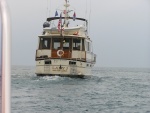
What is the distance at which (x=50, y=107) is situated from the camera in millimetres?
8273

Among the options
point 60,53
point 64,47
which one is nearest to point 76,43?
point 64,47

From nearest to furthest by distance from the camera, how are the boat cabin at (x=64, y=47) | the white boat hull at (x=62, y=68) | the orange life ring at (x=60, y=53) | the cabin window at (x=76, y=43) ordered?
the white boat hull at (x=62, y=68), the orange life ring at (x=60, y=53), the boat cabin at (x=64, y=47), the cabin window at (x=76, y=43)

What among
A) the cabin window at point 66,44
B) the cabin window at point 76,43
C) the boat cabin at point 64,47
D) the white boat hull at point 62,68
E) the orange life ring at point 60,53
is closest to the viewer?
the white boat hull at point 62,68

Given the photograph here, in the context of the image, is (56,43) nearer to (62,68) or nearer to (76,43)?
(76,43)

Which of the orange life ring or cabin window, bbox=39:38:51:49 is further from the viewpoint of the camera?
cabin window, bbox=39:38:51:49

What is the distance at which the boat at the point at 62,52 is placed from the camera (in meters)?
17.2

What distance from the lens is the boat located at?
17188 mm

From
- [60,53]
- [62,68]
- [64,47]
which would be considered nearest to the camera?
[62,68]

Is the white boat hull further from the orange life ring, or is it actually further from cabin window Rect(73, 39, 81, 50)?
cabin window Rect(73, 39, 81, 50)

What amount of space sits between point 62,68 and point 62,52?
921mm

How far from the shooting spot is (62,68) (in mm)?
17234

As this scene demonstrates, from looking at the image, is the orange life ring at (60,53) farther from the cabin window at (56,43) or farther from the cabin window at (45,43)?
the cabin window at (45,43)

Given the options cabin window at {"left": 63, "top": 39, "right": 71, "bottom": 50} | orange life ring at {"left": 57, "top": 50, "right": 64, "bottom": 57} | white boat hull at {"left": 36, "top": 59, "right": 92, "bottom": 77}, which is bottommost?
white boat hull at {"left": 36, "top": 59, "right": 92, "bottom": 77}

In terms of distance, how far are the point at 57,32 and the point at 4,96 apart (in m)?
17.1
